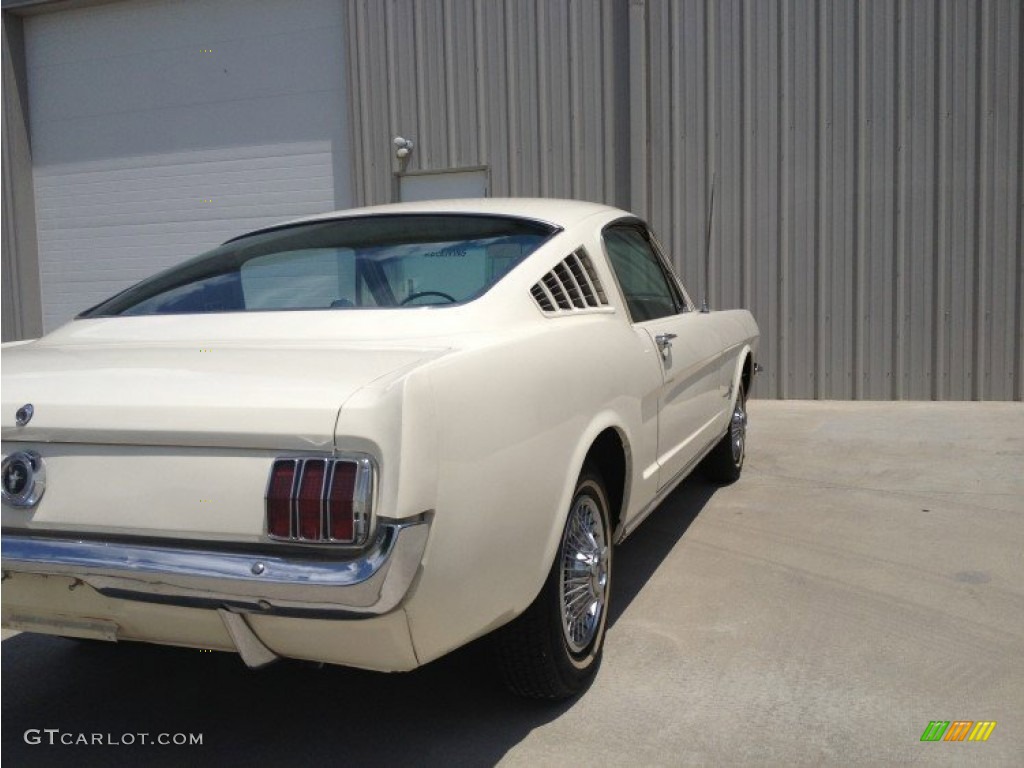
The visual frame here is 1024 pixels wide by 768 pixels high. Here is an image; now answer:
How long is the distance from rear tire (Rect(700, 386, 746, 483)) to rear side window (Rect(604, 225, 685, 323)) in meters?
1.08

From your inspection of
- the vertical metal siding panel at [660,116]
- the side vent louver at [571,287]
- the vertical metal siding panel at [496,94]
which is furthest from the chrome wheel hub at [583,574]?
the vertical metal siding panel at [496,94]

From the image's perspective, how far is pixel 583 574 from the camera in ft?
9.46

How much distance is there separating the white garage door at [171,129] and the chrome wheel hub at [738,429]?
230 inches

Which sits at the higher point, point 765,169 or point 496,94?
point 496,94

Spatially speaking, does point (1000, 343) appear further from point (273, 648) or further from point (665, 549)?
point (273, 648)

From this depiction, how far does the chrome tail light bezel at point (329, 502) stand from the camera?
1.96 metres

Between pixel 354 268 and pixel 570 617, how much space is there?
51.2 inches

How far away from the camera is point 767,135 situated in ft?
27.7

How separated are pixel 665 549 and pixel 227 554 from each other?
267 cm

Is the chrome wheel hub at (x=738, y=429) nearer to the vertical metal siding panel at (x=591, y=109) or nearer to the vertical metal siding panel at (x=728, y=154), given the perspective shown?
the vertical metal siding panel at (x=728, y=154)

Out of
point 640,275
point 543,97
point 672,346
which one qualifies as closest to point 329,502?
point 672,346

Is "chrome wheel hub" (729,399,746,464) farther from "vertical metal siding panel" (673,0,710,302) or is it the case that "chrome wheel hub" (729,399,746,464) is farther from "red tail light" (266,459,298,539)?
"red tail light" (266,459,298,539)

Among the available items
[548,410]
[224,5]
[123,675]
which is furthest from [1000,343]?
[224,5]

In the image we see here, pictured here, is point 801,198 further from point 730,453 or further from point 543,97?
point 730,453
